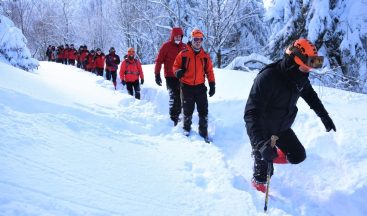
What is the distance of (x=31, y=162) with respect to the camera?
3.21 metres

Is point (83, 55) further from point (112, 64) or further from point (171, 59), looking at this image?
point (171, 59)

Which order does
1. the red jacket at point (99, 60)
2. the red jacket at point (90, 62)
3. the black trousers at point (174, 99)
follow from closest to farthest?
the black trousers at point (174, 99), the red jacket at point (99, 60), the red jacket at point (90, 62)

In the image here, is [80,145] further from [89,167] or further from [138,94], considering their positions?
[138,94]

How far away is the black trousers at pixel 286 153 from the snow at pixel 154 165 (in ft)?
0.74

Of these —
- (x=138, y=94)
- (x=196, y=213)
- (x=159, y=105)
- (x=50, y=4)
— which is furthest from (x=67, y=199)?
(x=50, y=4)

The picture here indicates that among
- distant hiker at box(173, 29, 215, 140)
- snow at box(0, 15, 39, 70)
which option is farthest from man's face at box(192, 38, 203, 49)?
snow at box(0, 15, 39, 70)

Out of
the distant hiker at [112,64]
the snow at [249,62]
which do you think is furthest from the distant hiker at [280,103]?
the distant hiker at [112,64]

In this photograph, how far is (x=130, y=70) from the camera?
9.89 metres

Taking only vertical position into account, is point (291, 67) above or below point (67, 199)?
above

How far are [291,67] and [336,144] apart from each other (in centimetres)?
186

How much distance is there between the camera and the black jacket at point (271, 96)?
11.5ft

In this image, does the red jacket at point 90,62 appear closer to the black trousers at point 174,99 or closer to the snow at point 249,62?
the snow at point 249,62

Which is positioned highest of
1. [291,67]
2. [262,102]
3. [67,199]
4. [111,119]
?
[291,67]

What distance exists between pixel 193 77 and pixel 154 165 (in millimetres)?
2009
